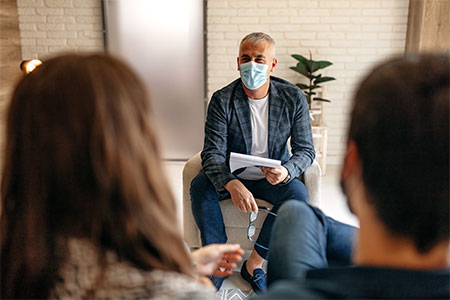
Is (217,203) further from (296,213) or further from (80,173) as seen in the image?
(80,173)

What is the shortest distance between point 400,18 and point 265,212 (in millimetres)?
2368

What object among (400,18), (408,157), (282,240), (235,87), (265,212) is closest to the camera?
(408,157)

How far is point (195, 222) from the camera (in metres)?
2.11

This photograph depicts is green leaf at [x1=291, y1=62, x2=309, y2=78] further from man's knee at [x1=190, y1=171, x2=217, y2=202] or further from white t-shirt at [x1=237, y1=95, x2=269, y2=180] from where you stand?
man's knee at [x1=190, y1=171, x2=217, y2=202]

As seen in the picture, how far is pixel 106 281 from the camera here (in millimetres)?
651

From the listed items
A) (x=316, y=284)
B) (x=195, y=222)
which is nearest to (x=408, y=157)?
(x=316, y=284)

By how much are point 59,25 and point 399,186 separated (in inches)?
143

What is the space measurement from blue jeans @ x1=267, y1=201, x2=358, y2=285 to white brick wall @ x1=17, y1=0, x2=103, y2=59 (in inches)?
123

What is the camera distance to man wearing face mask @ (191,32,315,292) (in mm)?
1971

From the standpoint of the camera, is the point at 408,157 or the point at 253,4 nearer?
the point at 408,157

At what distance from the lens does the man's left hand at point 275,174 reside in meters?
1.92

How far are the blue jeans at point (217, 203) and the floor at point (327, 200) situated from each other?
115 millimetres

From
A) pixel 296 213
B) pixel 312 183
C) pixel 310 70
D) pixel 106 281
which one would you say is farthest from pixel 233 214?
pixel 310 70

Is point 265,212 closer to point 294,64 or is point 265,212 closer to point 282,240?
point 282,240
